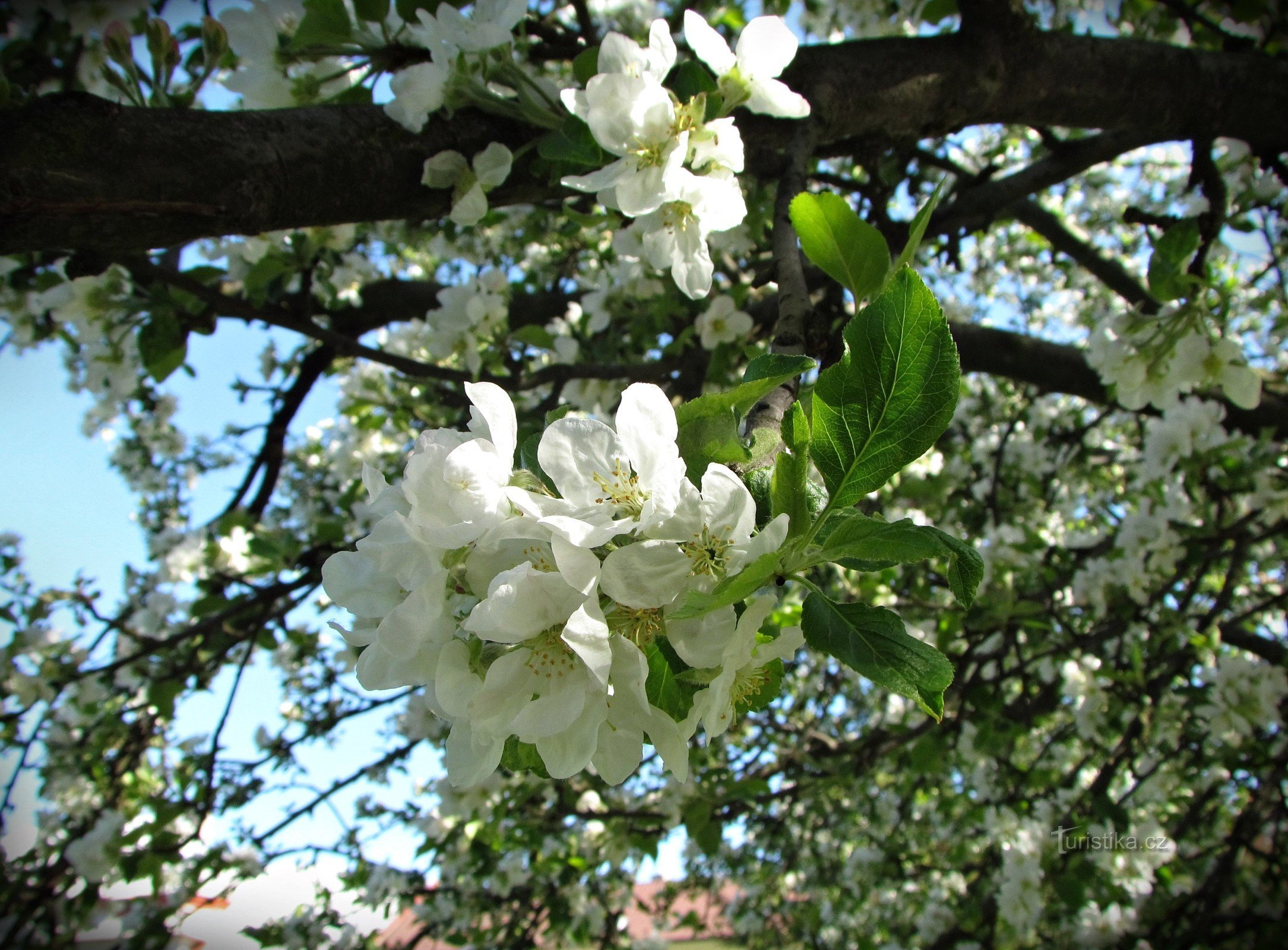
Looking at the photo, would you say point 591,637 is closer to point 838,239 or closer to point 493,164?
Result: point 838,239

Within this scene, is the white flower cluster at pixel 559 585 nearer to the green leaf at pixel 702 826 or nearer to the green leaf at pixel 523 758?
the green leaf at pixel 523 758

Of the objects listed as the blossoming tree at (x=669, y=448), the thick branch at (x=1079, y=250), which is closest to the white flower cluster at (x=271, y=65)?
the blossoming tree at (x=669, y=448)

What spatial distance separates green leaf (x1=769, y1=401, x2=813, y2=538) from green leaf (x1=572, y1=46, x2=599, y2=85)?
0.91 metres

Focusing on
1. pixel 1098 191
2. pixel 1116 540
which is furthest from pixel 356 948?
pixel 1098 191

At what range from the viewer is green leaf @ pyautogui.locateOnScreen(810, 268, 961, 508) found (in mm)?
652

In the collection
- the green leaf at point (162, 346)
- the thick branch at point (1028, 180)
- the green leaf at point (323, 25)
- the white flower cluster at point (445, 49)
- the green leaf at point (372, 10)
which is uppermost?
the thick branch at point (1028, 180)

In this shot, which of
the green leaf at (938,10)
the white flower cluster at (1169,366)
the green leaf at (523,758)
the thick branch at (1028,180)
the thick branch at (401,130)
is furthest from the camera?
the thick branch at (1028,180)

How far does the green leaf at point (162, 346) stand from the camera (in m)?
1.88

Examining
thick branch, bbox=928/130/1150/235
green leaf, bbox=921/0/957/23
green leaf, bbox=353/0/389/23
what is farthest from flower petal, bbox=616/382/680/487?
green leaf, bbox=921/0/957/23

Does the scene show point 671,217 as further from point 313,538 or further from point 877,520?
point 313,538

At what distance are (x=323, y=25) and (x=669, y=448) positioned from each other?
1.15m

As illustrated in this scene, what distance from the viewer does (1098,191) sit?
5492 millimetres

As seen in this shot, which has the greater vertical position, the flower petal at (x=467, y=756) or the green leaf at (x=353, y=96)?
the green leaf at (x=353, y=96)

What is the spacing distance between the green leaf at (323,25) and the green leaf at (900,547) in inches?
49.2
